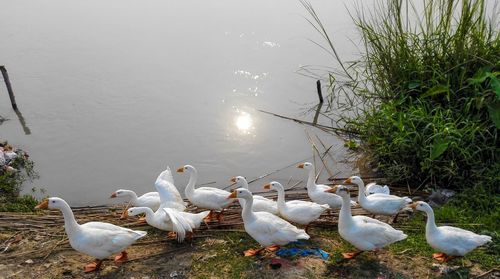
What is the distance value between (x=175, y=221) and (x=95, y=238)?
880 mm

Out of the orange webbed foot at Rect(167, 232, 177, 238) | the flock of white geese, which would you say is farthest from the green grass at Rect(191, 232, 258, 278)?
the orange webbed foot at Rect(167, 232, 177, 238)

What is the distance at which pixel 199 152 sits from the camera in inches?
384

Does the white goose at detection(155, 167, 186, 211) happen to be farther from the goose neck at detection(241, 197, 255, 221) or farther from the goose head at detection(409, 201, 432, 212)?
the goose head at detection(409, 201, 432, 212)

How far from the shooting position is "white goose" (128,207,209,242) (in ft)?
19.1

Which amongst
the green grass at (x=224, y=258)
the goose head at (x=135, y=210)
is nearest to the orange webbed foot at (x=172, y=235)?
the green grass at (x=224, y=258)

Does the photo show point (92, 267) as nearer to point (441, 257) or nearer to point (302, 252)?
point (302, 252)

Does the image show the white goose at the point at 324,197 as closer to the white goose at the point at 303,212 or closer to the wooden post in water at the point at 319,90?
the white goose at the point at 303,212

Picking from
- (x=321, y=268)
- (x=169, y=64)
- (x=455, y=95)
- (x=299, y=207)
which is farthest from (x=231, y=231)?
(x=169, y=64)

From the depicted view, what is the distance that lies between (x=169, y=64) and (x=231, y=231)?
23.3ft

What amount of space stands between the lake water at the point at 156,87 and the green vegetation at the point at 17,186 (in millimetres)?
215

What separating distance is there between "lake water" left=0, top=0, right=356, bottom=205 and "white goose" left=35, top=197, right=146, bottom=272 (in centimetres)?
272

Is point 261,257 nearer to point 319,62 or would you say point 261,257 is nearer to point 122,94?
point 122,94

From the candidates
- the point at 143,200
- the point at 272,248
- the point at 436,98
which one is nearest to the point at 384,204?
the point at 272,248

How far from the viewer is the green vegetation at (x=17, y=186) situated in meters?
7.54
